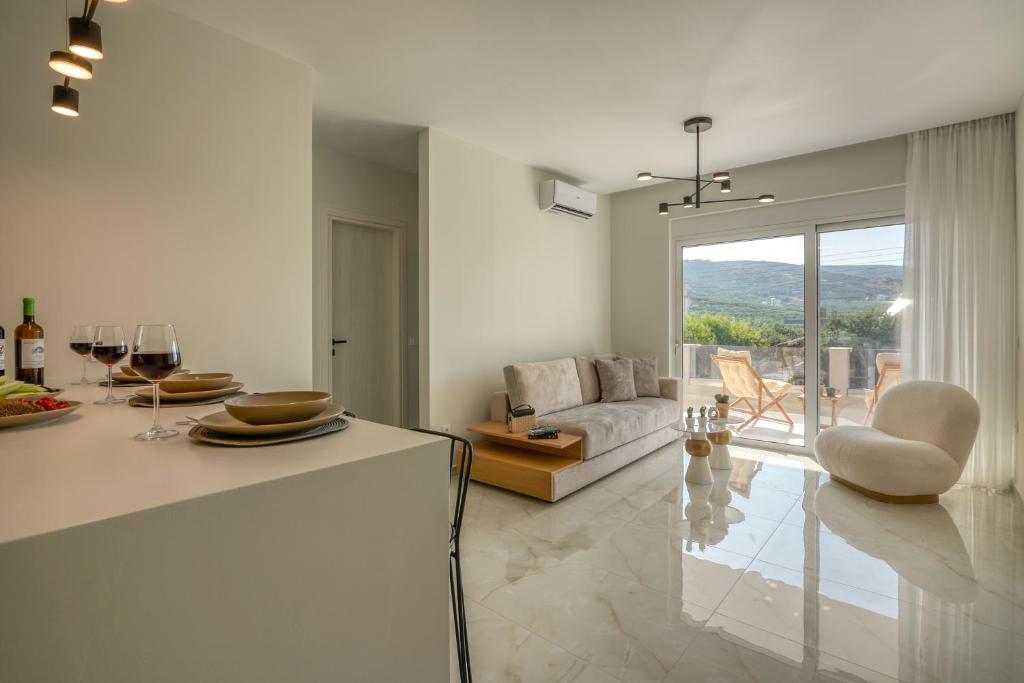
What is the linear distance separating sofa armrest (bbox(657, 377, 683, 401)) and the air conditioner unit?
6.56 feet

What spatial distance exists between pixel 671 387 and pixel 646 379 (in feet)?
0.96

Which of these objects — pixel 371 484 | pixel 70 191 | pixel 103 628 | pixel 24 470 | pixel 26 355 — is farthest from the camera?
pixel 70 191

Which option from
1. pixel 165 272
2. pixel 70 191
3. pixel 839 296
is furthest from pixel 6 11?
pixel 839 296

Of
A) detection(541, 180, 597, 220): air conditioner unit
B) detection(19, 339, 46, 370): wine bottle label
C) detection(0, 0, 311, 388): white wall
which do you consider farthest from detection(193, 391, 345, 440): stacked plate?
detection(541, 180, 597, 220): air conditioner unit

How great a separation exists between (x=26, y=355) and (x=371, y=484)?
1.61m

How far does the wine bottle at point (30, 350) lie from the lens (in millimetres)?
1636

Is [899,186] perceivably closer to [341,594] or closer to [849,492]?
[849,492]

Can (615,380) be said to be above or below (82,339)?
below

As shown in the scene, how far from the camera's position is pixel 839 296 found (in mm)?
4492

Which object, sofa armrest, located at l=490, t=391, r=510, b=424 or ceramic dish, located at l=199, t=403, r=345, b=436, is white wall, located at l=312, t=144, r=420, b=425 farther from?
ceramic dish, located at l=199, t=403, r=345, b=436

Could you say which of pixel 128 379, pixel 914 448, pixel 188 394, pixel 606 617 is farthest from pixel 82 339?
pixel 914 448

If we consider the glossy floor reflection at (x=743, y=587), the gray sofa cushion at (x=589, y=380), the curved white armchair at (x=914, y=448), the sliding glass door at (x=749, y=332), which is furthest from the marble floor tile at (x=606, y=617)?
the sliding glass door at (x=749, y=332)

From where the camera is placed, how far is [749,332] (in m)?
4.99

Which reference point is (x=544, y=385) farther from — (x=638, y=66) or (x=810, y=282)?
(x=810, y=282)
